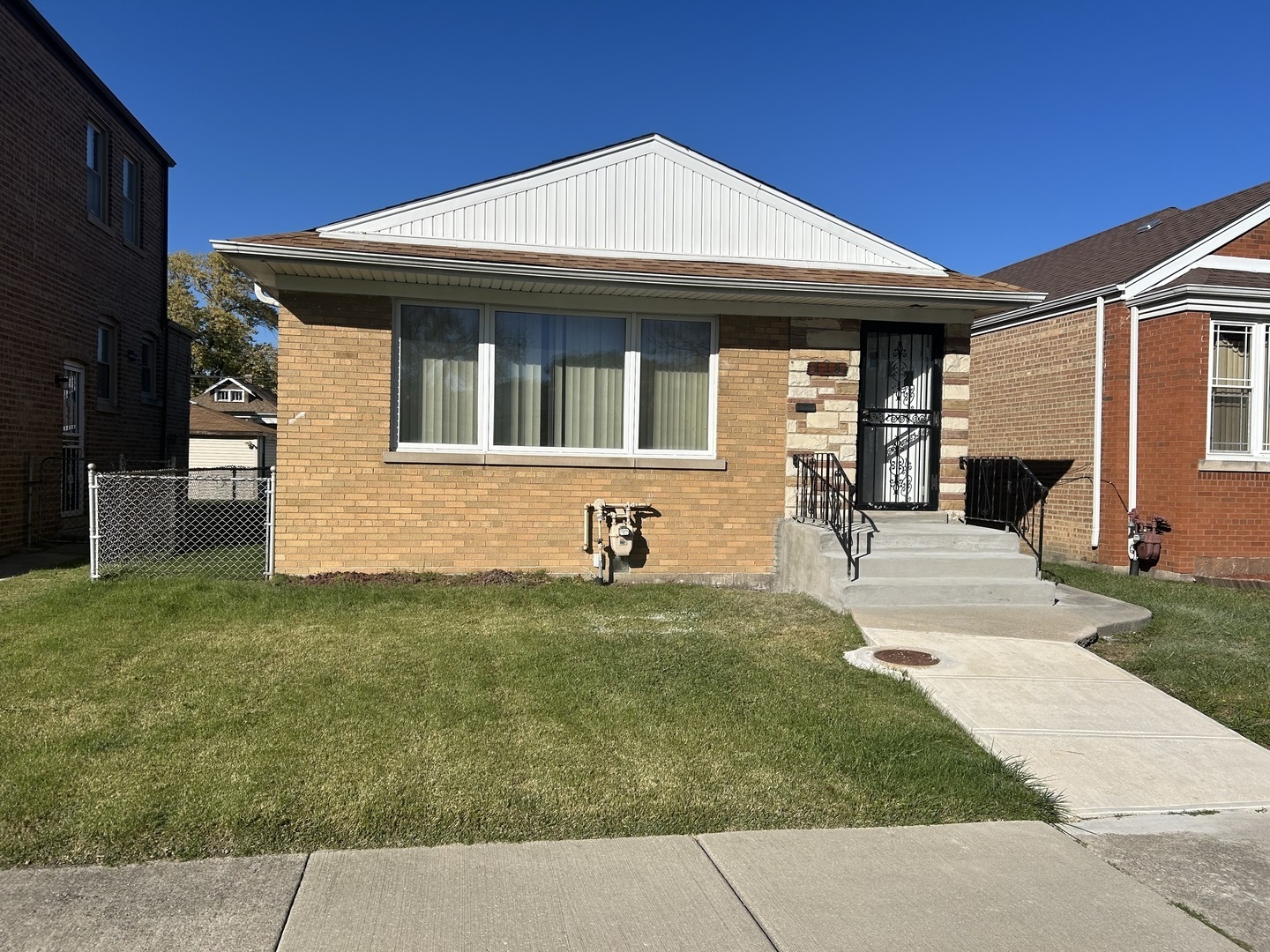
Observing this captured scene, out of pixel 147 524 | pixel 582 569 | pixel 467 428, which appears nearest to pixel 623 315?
pixel 467 428

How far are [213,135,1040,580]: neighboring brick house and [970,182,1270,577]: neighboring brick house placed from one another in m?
3.02

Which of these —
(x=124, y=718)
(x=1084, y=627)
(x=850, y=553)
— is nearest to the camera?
(x=124, y=718)

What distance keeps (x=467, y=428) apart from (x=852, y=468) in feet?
13.7

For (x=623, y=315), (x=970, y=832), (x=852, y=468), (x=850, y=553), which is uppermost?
(x=623, y=315)

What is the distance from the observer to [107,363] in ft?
47.5

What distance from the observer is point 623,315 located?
9523mm

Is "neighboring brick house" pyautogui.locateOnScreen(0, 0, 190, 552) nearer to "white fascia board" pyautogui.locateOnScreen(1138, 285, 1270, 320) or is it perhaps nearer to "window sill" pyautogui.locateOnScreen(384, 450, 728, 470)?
"window sill" pyautogui.locateOnScreen(384, 450, 728, 470)

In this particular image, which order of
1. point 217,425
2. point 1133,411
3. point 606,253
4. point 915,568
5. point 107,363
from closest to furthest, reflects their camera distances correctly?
1. point 915,568
2. point 606,253
3. point 1133,411
4. point 107,363
5. point 217,425

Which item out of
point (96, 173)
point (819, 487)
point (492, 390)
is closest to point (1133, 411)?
point (819, 487)

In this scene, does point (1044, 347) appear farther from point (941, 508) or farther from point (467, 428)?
point (467, 428)

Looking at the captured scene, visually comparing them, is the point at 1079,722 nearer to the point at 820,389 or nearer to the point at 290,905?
A: the point at 290,905

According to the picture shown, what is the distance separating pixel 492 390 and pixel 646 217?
2698mm

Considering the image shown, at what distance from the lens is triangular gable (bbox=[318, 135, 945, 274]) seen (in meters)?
9.62

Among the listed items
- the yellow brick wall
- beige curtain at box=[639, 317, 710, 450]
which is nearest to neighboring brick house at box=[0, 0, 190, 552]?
the yellow brick wall
